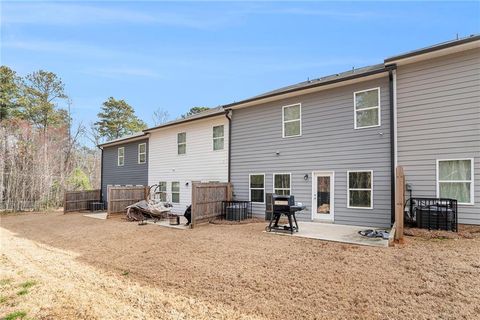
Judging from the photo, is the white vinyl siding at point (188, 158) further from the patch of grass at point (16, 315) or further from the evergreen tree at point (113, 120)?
the evergreen tree at point (113, 120)

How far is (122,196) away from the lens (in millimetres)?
14086

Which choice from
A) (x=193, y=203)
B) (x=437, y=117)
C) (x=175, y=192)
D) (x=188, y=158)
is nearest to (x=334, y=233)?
(x=437, y=117)

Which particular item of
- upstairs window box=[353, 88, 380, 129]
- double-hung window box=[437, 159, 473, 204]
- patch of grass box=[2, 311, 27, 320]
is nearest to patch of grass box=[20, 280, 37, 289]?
patch of grass box=[2, 311, 27, 320]

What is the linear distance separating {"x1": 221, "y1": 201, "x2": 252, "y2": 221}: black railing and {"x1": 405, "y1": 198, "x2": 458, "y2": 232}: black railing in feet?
18.2

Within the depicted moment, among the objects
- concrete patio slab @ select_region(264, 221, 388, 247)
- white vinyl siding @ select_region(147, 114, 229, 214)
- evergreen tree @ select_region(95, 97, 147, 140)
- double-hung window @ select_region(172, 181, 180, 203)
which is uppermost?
evergreen tree @ select_region(95, 97, 147, 140)

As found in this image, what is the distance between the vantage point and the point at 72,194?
16.8 m

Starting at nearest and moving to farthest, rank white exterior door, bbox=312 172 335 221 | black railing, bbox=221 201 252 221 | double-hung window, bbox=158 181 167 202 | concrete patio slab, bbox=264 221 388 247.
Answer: concrete patio slab, bbox=264 221 388 247 < white exterior door, bbox=312 172 335 221 < black railing, bbox=221 201 252 221 < double-hung window, bbox=158 181 167 202

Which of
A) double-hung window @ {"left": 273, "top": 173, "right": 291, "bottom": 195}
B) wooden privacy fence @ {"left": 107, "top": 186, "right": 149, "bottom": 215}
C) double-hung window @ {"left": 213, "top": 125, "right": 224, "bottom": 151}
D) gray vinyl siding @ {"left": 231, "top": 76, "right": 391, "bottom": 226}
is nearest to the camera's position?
gray vinyl siding @ {"left": 231, "top": 76, "right": 391, "bottom": 226}

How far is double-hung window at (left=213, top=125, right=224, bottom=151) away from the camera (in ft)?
41.5

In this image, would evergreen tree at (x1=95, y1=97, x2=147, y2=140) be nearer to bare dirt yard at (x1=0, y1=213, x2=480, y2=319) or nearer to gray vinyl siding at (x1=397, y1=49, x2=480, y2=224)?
bare dirt yard at (x1=0, y1=213, x2=480, y2=319)

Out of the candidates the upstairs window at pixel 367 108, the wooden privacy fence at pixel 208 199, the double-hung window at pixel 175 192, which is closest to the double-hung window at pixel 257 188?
the wooden privacy fence at pixel 208 199

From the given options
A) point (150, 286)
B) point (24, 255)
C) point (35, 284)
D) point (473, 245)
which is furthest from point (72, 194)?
point (473, 245)

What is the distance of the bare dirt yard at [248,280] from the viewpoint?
3576 millimetres

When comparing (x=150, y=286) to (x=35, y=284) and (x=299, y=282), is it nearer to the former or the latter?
(x=35, y=284)
